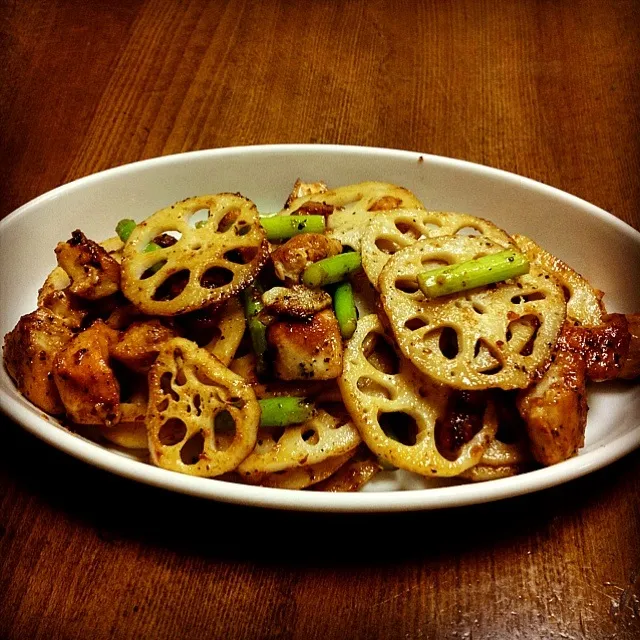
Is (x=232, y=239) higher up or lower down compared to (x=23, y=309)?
higher up

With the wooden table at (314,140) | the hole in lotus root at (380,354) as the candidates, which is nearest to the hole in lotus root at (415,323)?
the hole in lotus root at (380,354)

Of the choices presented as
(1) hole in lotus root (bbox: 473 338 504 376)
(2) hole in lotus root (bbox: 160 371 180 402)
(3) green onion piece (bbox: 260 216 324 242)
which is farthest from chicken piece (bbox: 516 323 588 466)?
(2) hole in lotus root (bbox: 160 371 180 402)

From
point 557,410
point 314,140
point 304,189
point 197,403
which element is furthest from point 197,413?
point 314,140

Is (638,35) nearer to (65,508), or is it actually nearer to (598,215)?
(598,215)

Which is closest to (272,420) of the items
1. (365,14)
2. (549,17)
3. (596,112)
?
(596,112)

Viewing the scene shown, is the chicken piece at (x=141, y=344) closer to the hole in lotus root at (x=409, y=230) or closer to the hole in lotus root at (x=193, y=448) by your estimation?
the hole in lotus root at (x=193, y=448)

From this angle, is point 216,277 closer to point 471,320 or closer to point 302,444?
point 302,444
